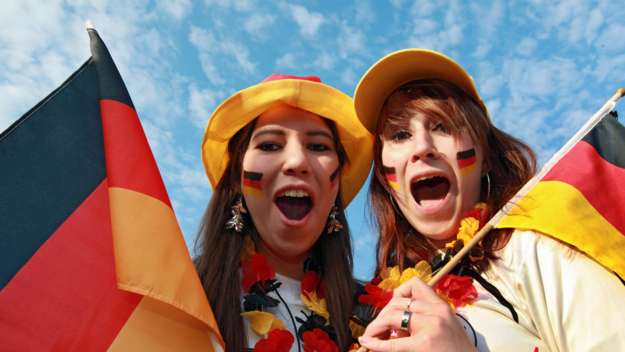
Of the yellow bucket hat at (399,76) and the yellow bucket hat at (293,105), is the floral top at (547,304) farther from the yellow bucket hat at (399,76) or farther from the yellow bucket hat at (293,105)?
the yellow bucket hat at (293,105)

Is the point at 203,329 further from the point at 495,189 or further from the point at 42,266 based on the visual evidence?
the point at 495,189

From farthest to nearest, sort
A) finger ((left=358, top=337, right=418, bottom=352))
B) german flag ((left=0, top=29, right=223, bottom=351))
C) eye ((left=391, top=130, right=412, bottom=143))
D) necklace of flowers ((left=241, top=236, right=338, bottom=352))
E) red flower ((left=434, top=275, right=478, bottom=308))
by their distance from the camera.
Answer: eye ((left=391, top=130, right=412, bottom=143))
necklace of flowers ((left=241, top=236, right=338, bottom=352))
red flower ((left=434, top=275, right=478, bottom=308))
german flag ((left=0, top=29, right=223, bottom=351))
finger ((left=358, top=337, right=418, bottom=352))

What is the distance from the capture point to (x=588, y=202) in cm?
274

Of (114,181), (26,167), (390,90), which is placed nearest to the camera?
(26,167)

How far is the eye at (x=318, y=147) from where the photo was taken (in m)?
3.75

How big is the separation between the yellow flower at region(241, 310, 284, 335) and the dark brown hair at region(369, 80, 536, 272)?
0.80 metres

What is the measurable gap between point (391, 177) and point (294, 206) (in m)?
0.69

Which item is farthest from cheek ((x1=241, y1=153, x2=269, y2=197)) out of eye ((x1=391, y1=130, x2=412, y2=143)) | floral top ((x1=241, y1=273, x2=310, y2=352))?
Result: eye ((x1=391, y1=130, x2=412, y2=143))

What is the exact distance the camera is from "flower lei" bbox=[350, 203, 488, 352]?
2.83 metres

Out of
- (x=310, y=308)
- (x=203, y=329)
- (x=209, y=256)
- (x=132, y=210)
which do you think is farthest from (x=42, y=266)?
(x=310, y=308)

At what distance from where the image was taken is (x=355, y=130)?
3.94 meters

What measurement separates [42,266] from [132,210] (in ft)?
1.50

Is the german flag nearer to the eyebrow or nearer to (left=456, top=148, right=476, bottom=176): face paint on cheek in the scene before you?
the eyebrow

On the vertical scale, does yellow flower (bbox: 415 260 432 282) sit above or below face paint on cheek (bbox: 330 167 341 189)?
below
